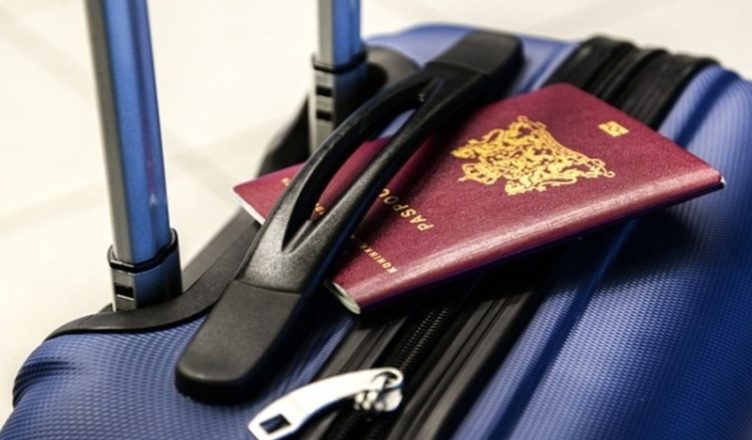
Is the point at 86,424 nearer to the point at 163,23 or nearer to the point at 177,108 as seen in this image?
the point at 177,108

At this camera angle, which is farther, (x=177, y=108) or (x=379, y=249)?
(x=177, y=108)

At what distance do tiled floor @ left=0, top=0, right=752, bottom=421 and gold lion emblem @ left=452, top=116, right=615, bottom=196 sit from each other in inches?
16.4

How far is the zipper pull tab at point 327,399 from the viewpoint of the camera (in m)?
0.58

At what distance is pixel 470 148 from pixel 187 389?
28cm

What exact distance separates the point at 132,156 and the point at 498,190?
0.79ft

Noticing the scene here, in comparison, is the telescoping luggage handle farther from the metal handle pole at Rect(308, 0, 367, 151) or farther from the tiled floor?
the tiled floor

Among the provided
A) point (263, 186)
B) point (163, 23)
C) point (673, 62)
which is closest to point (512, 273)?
point (263, 186)

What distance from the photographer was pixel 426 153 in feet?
2.54

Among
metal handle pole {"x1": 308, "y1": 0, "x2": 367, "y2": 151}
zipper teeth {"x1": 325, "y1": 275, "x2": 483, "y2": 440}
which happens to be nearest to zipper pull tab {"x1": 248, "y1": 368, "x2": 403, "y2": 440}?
zipper teeth {"x1": 325, "y1": 275, "x2": 483, "y2": 440}

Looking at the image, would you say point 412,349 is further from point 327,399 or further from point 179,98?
point 179,98

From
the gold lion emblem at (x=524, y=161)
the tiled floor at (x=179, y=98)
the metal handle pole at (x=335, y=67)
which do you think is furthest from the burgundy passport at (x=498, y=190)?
the tiled floor at (x=179, y=98)

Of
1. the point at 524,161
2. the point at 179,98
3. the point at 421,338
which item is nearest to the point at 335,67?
the point at 524,161

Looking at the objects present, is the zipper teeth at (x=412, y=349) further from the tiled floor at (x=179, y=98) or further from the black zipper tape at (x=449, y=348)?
the tiled floor at (x=179, y=98)

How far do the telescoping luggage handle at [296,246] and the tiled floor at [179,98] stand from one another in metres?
0.38
